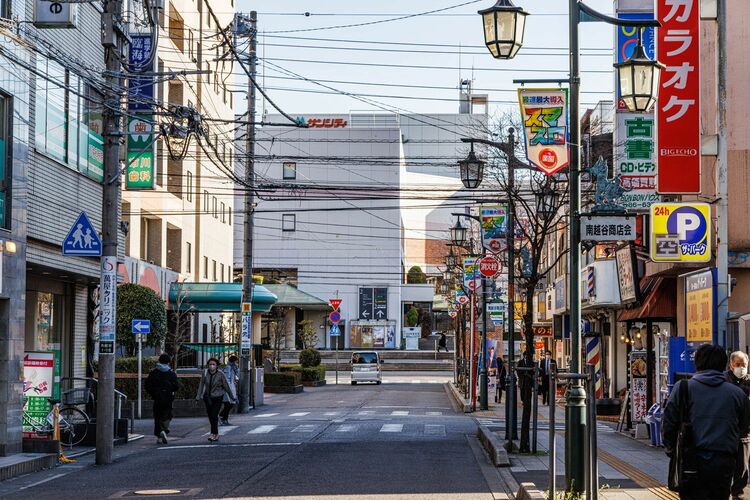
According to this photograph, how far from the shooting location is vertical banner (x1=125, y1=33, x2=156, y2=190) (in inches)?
1031

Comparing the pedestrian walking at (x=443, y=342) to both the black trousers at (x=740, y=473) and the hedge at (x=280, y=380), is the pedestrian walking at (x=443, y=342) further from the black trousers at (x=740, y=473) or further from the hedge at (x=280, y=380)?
the black trousers at (x=740, y=473)

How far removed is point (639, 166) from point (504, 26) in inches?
434

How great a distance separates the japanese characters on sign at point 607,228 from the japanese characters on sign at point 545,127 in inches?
105

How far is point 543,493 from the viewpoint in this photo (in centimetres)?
1327

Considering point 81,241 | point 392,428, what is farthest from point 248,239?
point 81,241

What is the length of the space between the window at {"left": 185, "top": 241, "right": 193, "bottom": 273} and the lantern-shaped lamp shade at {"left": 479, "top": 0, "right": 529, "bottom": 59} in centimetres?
3933

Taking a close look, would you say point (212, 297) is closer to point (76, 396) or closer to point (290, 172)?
point (76, 396)

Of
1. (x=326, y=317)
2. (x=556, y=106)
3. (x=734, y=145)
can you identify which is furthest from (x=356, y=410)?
(x=326, y=317)

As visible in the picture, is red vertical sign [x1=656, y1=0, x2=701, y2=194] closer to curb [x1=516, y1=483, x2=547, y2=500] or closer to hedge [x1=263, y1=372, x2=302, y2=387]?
curb [x1=516, y1=483, x2=547, y2=500]

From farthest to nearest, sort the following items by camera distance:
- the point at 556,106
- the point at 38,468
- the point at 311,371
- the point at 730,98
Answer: the point at 311,371, the point at 730,98, the point at 38,468, the point at 556,106

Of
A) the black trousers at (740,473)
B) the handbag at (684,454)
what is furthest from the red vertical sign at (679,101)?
the handbag at (684,454)

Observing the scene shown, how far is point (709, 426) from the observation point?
8.94 metres

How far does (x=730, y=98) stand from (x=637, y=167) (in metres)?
3.00

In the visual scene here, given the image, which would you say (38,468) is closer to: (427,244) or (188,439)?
(188,439)
